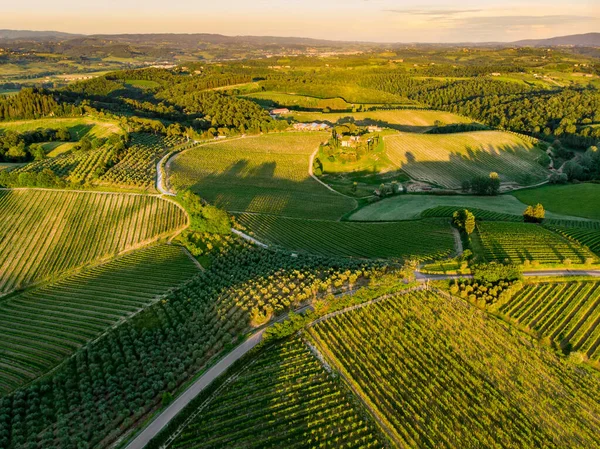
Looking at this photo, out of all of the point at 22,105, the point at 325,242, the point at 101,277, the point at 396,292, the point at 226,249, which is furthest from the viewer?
the point at 22,105

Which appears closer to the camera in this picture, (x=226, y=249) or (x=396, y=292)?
(x=396, y=292)

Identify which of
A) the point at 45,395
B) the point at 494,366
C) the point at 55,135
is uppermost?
the point at 55,135

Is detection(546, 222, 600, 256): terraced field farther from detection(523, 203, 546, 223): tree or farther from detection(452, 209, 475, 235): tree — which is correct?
detection(452, 209, 475, 235): tree

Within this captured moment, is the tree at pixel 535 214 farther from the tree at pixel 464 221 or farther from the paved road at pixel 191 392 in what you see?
the paved road at pixel 191 392

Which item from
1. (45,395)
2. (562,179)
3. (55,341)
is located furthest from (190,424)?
(562,179)

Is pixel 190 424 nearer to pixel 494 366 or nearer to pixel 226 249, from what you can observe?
pixel 494 366

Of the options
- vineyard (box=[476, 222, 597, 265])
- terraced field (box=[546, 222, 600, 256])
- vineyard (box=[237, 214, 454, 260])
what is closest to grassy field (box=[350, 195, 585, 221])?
vineyard (box=[237, 214, 454, 260])
